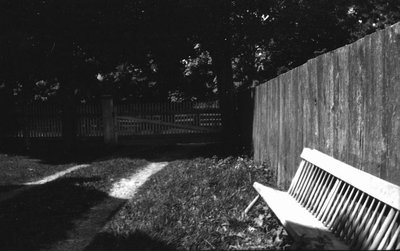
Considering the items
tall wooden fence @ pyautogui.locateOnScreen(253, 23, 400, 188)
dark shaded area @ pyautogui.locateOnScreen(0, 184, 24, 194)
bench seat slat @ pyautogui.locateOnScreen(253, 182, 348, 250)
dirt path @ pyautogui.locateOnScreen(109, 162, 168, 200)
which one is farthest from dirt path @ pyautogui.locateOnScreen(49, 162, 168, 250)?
tall wooden fence @ pyautogui.locateOnScreen(253, 23, 400, 188)

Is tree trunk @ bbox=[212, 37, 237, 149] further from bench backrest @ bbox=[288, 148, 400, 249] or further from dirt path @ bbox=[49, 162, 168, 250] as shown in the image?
bench backrest @ bbox=[288, 148, 400, 249]

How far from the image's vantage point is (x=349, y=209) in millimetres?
4012

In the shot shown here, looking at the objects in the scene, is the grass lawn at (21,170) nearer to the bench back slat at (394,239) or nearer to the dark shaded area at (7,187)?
the dark shaded area at (7,187)

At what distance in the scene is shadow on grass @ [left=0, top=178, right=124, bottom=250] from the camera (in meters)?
6.24

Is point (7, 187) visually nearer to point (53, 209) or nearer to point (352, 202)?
point (53, 209)

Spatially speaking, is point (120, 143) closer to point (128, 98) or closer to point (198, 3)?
point (128, 98)

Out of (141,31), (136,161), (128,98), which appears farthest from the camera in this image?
(128,98)

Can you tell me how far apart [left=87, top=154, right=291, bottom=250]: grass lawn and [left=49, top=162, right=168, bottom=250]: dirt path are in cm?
18

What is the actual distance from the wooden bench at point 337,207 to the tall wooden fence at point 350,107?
180 mm

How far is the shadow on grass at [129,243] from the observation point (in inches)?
211

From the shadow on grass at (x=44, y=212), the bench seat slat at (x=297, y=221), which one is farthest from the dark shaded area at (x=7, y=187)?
the bench seat slat at (x=297, y=221)

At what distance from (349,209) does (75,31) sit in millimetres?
13995

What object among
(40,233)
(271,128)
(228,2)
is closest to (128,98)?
(228,2)

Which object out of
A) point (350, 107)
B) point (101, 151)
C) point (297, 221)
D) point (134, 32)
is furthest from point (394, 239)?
point (101, 151)
